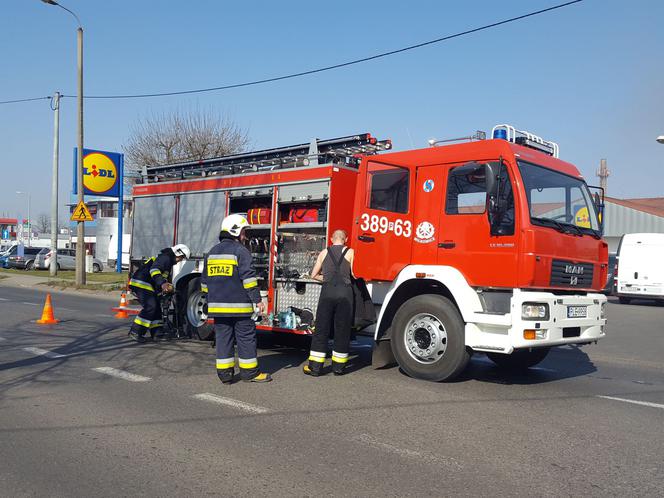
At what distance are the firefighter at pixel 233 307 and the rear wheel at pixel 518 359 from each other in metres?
3.27

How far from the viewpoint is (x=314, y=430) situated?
16.8 feet

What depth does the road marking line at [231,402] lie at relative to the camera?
5.78 m

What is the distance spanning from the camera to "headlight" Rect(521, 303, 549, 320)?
6498 millimetres

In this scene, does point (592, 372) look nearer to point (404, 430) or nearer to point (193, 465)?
point (404, 430)

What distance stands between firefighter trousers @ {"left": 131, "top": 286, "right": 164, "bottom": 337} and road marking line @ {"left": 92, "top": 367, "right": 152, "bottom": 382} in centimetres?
222

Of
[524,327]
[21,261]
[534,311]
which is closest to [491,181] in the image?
[534,311]

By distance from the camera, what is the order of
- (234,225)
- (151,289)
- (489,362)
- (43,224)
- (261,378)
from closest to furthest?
(261,378), (234,225), (489,362), (151,289), (43,224)

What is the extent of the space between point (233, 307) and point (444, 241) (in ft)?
8.09

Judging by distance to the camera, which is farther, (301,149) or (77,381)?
(301,149)

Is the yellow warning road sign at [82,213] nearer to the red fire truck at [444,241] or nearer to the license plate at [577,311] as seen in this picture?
the red fire truck at [444,241]

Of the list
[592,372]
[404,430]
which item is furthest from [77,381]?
[592,372]

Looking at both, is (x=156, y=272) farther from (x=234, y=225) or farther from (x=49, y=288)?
(x=49, y=288)

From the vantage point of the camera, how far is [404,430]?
5.17 metres

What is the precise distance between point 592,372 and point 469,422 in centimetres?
393
